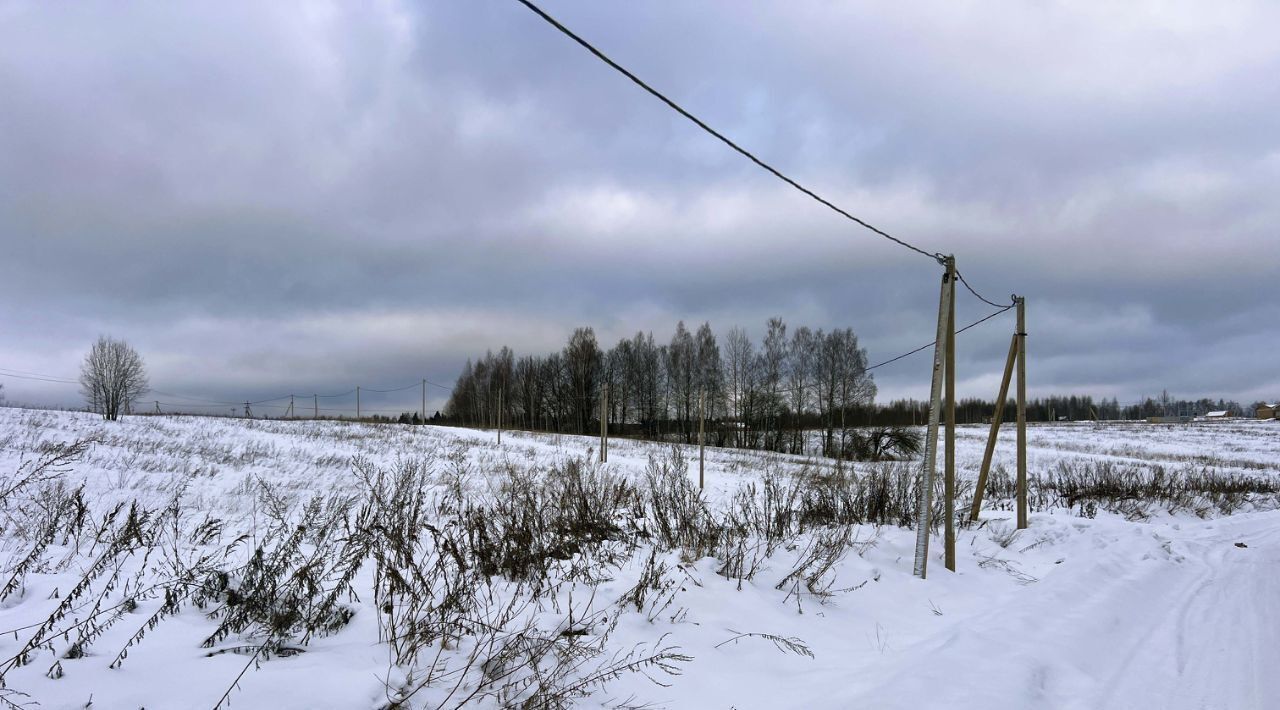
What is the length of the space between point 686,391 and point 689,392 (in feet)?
1.67

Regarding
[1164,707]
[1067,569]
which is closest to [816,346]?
[1067,569]

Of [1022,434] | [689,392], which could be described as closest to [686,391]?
[689,392]

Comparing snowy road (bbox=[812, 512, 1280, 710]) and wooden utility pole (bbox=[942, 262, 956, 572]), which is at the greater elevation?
wooden utility pole (bbox=[942, 262, 956, 572])

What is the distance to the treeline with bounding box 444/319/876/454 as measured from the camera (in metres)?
48.0

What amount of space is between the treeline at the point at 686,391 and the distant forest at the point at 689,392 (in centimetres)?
9

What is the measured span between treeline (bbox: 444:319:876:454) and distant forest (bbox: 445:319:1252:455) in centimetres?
9

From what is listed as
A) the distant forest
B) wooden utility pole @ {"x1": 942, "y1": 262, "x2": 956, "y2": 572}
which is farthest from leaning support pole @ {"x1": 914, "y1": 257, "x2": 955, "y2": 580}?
the distant forest

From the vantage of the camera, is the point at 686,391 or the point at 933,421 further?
the point at 686,391

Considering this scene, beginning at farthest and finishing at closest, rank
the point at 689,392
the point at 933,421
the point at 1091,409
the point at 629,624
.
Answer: the point at 1091,409 < the point at 689,392 < the point at 933,421 < the point at 629,624

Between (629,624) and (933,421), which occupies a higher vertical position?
(933,421)

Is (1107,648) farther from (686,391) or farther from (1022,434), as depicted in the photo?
(686,391)

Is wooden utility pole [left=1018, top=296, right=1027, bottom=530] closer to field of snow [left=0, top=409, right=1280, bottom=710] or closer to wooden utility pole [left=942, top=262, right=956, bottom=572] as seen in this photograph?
field of snow [left=0, top=409, right=1280, bottom=710]

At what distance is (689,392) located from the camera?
59125 mm

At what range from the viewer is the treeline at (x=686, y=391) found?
158 ft
